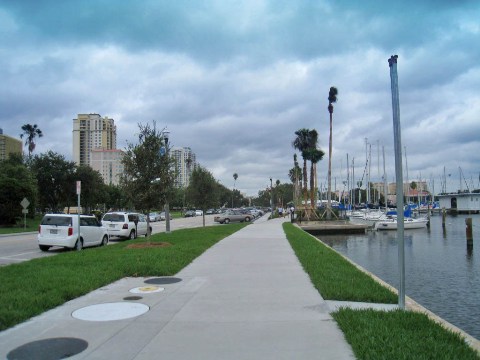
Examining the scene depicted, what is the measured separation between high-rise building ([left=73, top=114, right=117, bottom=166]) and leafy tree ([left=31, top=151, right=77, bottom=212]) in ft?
100

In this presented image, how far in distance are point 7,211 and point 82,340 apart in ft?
131

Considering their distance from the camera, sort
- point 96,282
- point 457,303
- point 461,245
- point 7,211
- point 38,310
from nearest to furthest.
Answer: point 38,310 → point 96,282 → point 457,303 → point 461,245 → point 7,211

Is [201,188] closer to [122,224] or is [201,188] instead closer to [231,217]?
[122,224]

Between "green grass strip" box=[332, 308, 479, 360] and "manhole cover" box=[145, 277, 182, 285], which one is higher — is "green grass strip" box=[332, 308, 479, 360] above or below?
above

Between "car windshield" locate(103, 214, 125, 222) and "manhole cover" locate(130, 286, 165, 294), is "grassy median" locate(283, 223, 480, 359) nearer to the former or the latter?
"manhole cover" locate(130, 286, 165, 294)

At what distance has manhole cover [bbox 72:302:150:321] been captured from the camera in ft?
23.3

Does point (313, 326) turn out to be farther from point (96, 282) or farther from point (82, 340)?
point (96, 282)

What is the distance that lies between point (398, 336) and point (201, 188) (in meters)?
31.6

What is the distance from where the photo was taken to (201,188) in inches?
1449

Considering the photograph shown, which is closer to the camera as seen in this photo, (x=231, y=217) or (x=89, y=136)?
(x=231, y=217)

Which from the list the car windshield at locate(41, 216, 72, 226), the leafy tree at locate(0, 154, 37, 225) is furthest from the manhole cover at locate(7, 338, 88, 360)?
the leafy tree at locate(0, 154, 37, 225)

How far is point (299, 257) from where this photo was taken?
15125mm

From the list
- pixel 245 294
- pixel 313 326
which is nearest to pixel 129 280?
pixel 245 294

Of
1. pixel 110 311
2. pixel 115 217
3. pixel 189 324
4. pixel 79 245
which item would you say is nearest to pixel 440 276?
pixel 189 324
